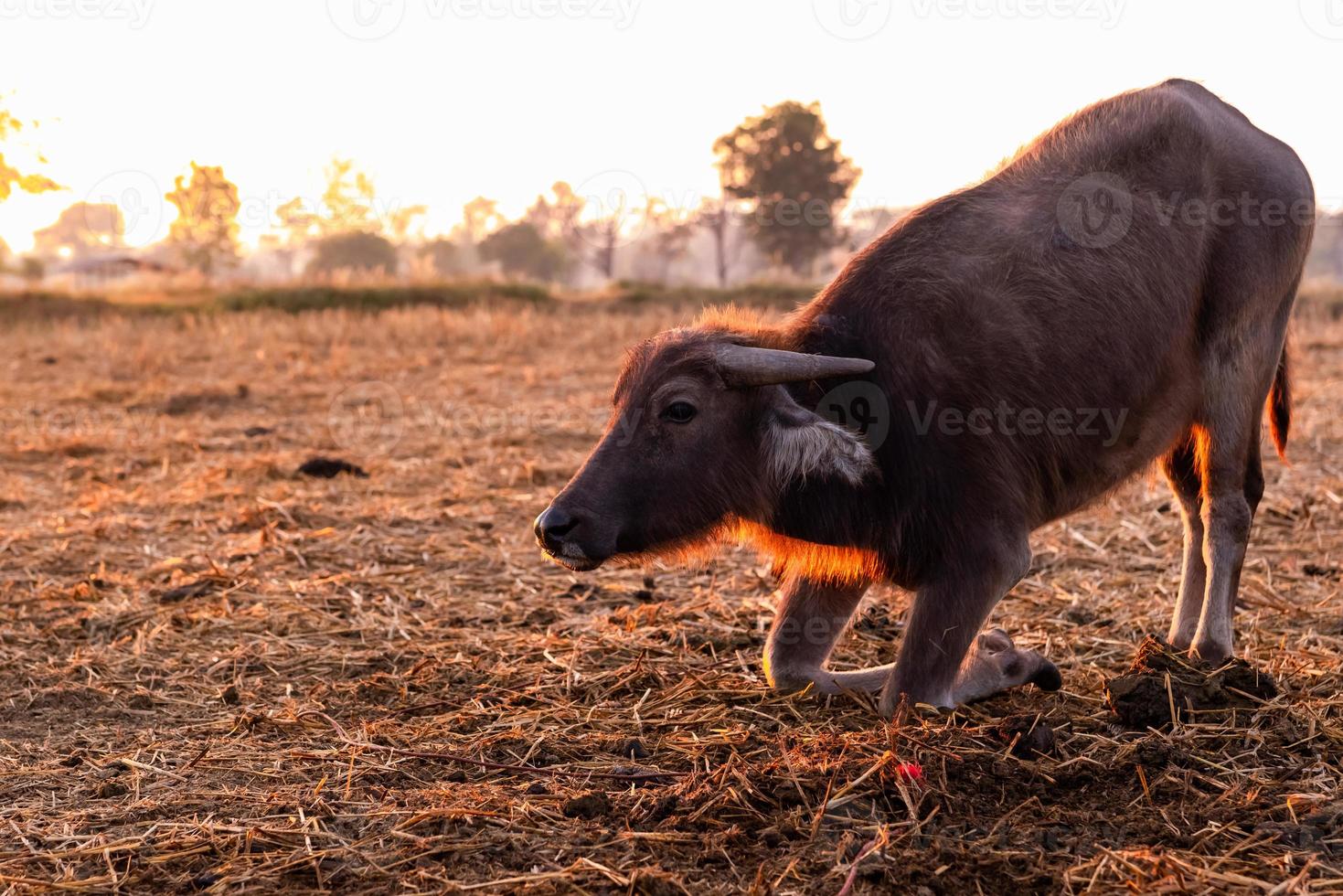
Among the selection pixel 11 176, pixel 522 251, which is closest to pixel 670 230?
pixel 522 251

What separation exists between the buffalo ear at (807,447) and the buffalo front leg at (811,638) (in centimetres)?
Result: 64

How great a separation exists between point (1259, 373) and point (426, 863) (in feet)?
11.5

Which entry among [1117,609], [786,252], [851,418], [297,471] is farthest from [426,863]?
[786,252]

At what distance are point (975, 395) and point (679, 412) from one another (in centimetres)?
95

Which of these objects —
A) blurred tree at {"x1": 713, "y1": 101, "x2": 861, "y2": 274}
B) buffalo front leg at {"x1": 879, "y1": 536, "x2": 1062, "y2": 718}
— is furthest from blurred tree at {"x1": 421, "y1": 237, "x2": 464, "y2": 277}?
buffalo front leg at {"x1": 879, "y1": 536, "x2": 1062, "y2": 718}

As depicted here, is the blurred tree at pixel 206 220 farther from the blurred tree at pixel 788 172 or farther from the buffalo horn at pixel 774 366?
the buffalo horn at pixel 774 366

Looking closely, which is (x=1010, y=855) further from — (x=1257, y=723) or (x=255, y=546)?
(x=255, y=546)

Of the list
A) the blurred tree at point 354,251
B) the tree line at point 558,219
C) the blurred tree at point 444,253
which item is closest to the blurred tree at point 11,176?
the tree line at point 558,219

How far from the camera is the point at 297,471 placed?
8.26m

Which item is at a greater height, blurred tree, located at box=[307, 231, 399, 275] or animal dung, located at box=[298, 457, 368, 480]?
blurred tree, located at box=[307, 231, 399, 275]

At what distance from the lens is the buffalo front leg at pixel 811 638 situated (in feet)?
13.0

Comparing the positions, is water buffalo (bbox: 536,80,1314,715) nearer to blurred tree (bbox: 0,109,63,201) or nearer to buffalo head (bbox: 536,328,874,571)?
buffalo head (bbox: 536,328,874,571)

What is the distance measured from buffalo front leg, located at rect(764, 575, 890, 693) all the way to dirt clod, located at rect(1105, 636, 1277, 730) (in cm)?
80

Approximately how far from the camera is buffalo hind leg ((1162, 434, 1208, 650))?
173 inches
